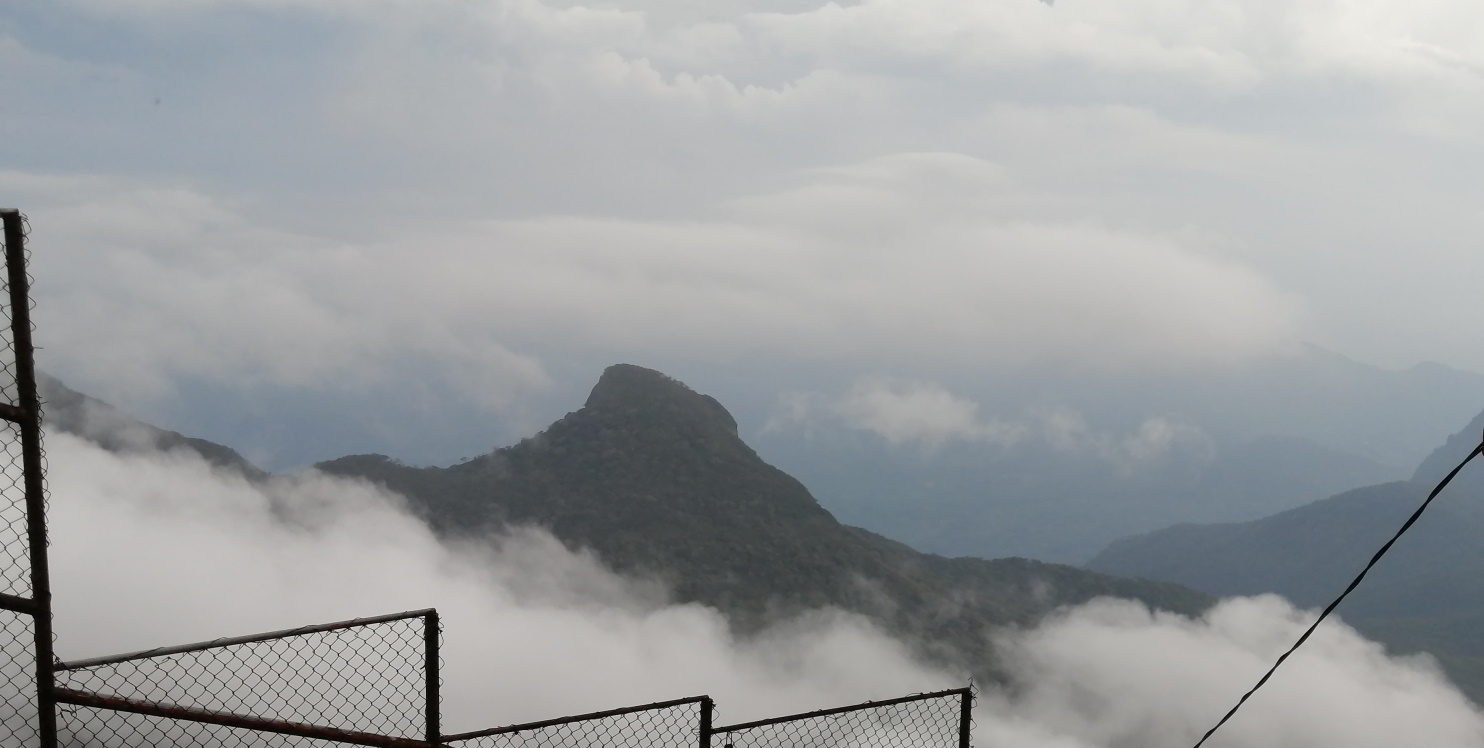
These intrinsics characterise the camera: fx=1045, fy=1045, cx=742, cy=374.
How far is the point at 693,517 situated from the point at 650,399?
2761 cm

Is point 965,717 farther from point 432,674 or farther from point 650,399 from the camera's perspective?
point 650,399

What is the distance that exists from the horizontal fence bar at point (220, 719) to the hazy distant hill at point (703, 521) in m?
159

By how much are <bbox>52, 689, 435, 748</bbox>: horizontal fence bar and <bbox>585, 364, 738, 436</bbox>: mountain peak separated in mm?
179883

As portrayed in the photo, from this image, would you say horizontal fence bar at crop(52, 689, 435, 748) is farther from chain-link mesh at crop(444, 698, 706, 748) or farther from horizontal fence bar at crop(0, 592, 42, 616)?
horizontal fence bar at crop(0, 592, 42, 616)

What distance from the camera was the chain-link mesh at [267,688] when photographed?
8.40 m

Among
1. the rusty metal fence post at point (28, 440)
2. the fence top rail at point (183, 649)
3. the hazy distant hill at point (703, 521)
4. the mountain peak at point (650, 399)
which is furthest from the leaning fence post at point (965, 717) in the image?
the mountain peak at point (650, 399)

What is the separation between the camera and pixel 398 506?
7343 inches

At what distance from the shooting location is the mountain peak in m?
189

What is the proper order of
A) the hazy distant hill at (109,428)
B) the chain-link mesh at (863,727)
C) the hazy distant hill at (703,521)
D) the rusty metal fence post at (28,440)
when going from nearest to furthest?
the rusty metal fence post at (28,440) < the chain-link mesh at (863,727) < the hazy distant hill at (703,521) < the hazy distant hill at (109,428)

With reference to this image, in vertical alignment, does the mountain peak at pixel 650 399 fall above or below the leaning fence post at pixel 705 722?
above

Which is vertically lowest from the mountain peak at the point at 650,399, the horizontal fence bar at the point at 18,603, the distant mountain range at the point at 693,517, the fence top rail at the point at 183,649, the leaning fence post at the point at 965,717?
the leaning fence post at the point at 965,717

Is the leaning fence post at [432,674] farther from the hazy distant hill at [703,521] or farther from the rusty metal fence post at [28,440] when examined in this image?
the hazy distant hill at [703,521]

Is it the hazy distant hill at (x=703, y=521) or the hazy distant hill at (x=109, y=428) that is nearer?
the hazy distant hill at (x=703, y=521)

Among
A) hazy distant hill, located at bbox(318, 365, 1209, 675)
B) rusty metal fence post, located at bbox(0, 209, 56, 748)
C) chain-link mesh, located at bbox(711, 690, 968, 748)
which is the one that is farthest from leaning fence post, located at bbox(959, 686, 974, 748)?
hazy distant hill, located at bbox(318, 365, 1209, 675)
